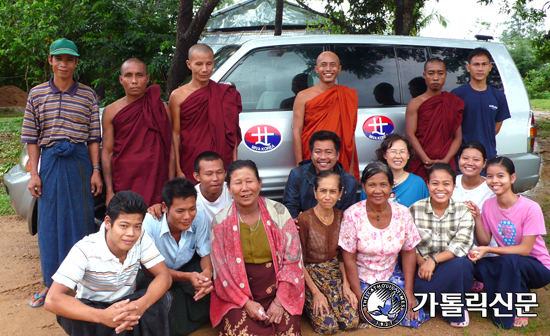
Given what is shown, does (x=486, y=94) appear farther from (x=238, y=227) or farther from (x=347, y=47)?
(x=238, y=227)

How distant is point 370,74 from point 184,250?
2354mm

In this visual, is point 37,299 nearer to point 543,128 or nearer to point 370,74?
point 370,74

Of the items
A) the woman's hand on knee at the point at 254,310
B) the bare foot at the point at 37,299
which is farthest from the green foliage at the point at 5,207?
the woman's hand on knee at the point at 254,310

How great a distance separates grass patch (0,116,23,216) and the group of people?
308cm

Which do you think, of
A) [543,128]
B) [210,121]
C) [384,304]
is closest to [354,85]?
[210,121]

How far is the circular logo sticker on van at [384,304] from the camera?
9.84 ft

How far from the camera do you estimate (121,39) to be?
739 cm

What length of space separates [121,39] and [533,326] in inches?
273

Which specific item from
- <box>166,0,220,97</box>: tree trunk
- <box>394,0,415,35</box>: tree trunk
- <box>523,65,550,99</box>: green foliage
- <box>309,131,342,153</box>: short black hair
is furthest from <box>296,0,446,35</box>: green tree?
<box>523,65,550,99</box>: green foliage

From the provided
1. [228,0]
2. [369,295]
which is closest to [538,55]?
[369,295]

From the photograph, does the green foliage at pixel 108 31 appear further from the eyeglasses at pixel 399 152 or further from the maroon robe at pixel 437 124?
the eyeglasses at pixel 399 152

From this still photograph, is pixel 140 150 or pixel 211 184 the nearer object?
pixel 211 184

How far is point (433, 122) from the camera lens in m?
3.97

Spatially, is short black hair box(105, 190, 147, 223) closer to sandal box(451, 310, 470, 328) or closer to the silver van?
the silver van
